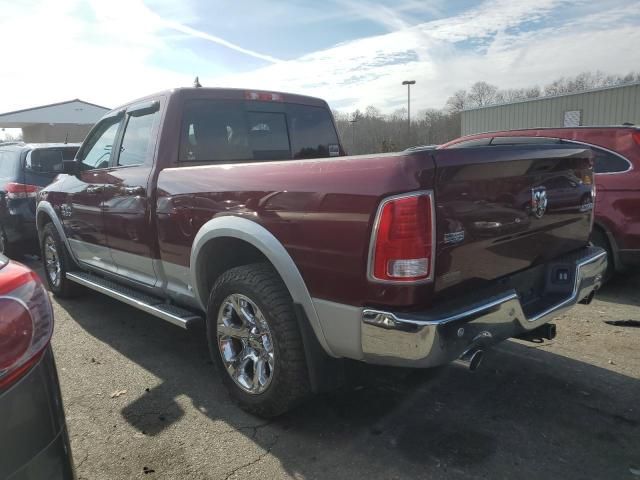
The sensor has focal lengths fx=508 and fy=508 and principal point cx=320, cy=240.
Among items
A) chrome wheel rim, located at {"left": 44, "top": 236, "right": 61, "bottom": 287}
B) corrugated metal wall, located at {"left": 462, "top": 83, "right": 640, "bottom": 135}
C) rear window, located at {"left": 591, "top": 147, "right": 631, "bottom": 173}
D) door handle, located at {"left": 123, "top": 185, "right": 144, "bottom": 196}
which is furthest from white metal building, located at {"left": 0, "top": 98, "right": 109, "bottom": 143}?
rear window, located at {"left": 591, "top": 147, "right": 631, "bottom": 173}

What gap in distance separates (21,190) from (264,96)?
16.1ft

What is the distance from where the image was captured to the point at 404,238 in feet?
7.23

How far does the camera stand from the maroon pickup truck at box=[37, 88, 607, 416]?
2.25 metres

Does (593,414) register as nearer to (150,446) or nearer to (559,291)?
(559,291)

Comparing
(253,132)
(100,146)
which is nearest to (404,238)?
(253,132)

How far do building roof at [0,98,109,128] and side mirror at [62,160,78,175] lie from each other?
132 ft

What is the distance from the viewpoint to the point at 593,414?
3.03m

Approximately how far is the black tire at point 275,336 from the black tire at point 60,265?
3201 mm

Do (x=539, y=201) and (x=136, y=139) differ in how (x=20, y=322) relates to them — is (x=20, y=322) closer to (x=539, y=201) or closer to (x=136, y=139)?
(x=539, y=201)

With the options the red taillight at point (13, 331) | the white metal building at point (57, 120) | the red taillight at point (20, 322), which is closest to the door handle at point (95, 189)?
the red taillight at point (20, 322)

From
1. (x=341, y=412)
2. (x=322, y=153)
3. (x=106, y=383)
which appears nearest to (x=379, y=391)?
(x=341, y=412)

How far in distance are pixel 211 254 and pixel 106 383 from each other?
1300mm

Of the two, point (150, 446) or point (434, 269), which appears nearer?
point (434, 269)

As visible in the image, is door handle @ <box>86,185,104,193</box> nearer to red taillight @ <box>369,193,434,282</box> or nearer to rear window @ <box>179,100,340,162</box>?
rear window @ <box>179,100,340,162</box>
